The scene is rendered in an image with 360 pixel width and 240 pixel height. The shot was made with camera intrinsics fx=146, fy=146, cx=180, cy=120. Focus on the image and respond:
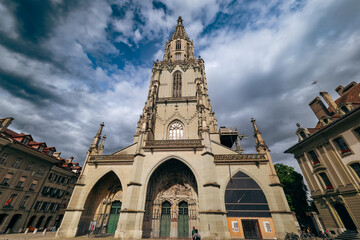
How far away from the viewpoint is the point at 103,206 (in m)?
15.7

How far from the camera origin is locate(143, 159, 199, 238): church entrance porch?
Answer: 552 inches

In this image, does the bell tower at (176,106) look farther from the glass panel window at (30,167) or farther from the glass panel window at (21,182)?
the glass panel window at (21,182)

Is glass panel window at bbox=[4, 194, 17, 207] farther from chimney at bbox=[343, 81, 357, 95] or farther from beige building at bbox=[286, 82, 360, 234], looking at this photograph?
chimney at bbox=[343, 81, 357, 95]

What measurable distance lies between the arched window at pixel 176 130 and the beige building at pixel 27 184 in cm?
1931

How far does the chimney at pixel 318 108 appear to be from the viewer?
1824 centimetres

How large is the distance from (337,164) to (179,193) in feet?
51.1

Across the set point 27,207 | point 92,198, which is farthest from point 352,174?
point 27,207

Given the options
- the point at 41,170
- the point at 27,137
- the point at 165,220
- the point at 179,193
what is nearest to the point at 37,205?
the point at 41,170

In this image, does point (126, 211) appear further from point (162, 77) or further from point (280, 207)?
point (162, 77)

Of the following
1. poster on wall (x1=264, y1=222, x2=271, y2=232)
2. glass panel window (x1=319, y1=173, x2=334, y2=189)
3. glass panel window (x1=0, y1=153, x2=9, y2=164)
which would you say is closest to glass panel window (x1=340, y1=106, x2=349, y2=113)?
glass panel window (x1=319, y1=173, x2=334, y2=189)

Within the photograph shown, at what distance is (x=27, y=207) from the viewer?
20.0 m

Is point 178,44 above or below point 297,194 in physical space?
above

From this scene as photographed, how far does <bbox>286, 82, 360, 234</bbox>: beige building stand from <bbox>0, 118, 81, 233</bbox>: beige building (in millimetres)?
35515

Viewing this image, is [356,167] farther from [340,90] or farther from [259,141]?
[340,90]
